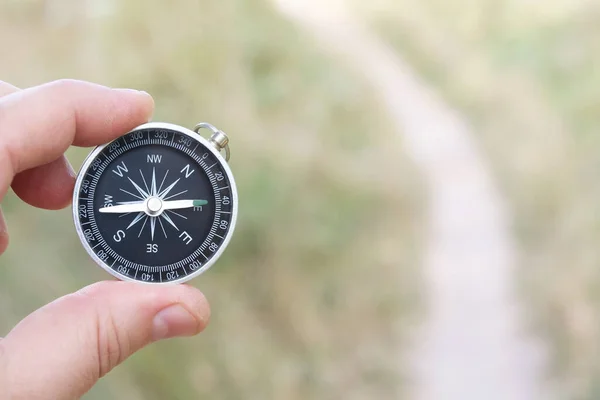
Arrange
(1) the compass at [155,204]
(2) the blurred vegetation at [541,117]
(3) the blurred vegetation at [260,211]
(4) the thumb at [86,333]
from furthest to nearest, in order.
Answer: (2) the blurred vegetation at [541,117] → (3) the blurred vegetation at [260,211] → (1) the compass at [155,204] → (4) the thumb at [86,333]

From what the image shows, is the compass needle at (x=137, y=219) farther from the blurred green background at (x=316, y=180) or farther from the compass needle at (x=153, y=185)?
the blurred green background at (x=316, y=180)

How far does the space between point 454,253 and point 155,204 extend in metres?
1.86

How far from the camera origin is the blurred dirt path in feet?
8.58

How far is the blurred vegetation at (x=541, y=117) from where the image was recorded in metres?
2.75

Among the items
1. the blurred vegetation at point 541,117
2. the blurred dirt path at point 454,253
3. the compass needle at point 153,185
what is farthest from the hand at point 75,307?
the blurred vegetation at point 541,117

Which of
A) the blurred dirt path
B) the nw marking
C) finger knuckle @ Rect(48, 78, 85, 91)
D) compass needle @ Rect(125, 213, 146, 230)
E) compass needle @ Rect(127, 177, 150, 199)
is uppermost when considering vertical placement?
the blurred dirt path

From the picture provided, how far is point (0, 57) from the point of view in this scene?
2936 millimetres

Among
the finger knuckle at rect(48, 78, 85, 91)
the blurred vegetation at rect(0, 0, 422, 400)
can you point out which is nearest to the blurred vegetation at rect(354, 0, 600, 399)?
the blurred vegetation at rect(0, 0, 422, 400)

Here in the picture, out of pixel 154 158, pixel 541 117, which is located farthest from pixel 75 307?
pixel 541 117

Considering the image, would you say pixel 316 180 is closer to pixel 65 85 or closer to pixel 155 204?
pixel 155 204

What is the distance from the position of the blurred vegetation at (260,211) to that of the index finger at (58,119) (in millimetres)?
1282

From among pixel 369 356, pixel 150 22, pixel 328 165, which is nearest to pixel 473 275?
pixel 369 356

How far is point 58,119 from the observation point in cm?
147

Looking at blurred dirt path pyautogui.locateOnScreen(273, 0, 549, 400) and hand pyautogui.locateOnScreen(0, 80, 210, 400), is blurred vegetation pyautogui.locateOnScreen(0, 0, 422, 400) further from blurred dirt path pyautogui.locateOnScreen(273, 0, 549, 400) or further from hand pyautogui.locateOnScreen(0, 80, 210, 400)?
hand pyautogui.locateOnScreen(0, 80, 210, 400)
